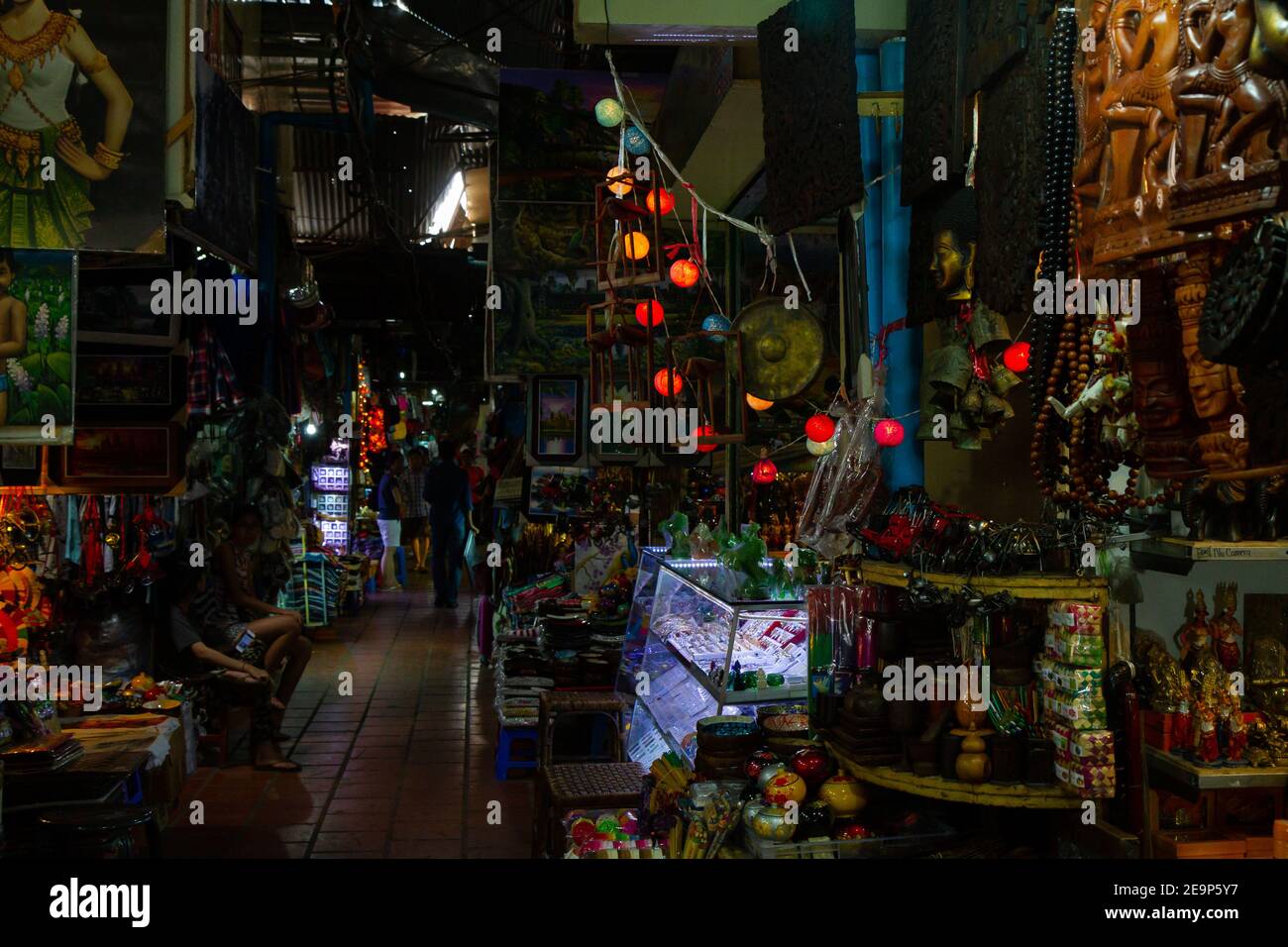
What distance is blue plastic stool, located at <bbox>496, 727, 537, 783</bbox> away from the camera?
259 inches

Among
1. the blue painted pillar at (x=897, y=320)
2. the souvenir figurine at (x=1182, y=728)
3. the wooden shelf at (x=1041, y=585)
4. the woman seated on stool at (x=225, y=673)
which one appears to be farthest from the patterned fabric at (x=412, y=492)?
the souvenir figurine at (x=1182, y=728)

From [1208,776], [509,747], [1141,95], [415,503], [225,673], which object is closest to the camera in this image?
[1141,95]

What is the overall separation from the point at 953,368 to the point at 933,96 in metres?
0.92

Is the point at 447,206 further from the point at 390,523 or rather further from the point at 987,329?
the point at 987,329

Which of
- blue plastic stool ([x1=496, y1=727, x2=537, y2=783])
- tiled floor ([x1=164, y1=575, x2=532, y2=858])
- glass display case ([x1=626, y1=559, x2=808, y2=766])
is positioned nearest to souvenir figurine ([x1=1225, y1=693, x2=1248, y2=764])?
glass display case ([x1=626, y1=559, x2=808, y2=766])

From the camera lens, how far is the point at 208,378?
22.4ft

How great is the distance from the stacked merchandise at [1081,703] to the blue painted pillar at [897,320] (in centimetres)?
122

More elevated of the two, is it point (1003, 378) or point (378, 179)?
point (378, 179)

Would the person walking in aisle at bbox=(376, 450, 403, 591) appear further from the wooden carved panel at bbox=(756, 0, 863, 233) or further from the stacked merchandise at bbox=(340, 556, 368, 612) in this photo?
the wooden carved panel at bbox=(756, 0, 863, 233)

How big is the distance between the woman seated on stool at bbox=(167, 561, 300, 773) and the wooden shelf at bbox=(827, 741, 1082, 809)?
185 inches

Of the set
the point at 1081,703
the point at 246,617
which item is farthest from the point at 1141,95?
the point at 246,617
